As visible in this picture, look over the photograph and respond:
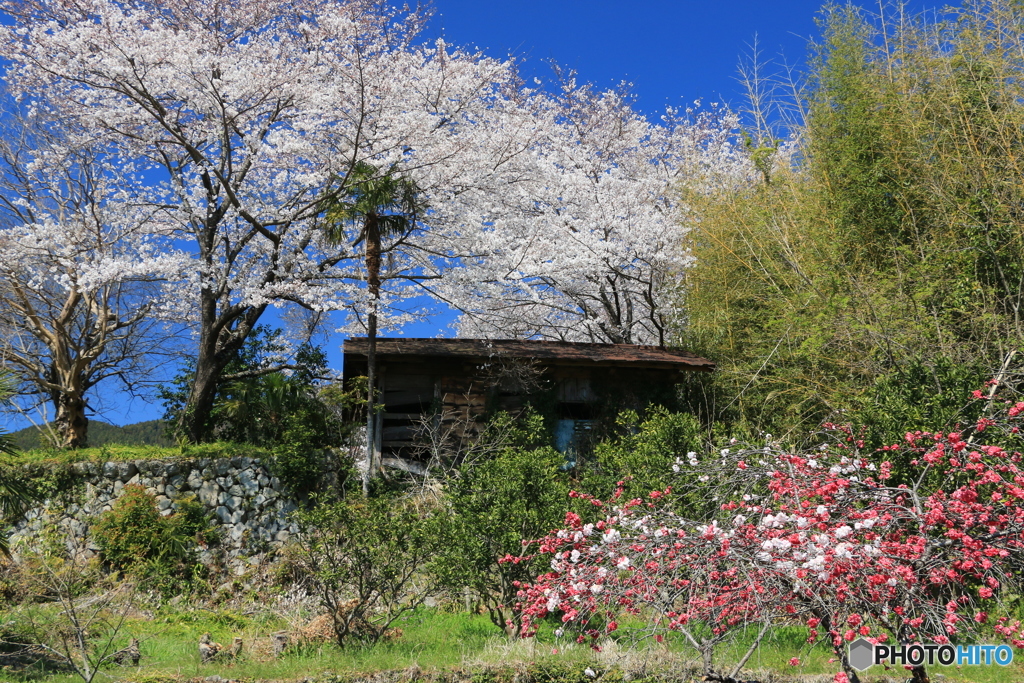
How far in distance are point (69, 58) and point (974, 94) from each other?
1319 cm

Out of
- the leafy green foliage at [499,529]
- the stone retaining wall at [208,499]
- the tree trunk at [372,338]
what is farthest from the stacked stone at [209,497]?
the leafy green foliage at [499,529]

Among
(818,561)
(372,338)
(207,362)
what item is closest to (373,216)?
(372,338)

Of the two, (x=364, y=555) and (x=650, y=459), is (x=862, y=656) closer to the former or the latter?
(x=650, y=459)

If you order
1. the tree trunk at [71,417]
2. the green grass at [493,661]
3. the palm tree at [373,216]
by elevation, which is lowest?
the green grass at [493,661]

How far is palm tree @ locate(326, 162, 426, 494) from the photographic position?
38.3 ft

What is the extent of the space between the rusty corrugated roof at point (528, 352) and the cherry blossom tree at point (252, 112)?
0.91 m

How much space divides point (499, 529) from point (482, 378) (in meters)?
5.50

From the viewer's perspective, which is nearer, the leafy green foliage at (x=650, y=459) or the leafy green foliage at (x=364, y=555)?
the leafy green foliage at (x=364, y=555)

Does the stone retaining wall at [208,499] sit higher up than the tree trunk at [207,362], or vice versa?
the tree trunk at [207,362]

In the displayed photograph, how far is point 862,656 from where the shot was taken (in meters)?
5.63

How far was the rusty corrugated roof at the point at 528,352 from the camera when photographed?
12.3 m

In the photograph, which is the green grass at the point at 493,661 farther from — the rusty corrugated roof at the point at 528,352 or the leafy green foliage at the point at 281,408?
the rusty corrugated roof at the point at 528,352

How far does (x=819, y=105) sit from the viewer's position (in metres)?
12.9

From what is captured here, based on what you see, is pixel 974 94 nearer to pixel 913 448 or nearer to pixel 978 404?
pixel 978 404
